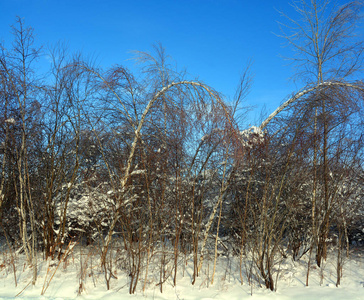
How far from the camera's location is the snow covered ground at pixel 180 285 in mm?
4914

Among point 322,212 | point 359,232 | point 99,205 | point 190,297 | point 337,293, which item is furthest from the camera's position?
point 359,232

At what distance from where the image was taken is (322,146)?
6.90m

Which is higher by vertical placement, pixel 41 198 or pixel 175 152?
pixel 175 152

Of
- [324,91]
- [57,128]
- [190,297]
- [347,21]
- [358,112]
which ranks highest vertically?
[347,21]

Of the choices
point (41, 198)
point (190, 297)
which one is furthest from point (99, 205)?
point (190, 297)

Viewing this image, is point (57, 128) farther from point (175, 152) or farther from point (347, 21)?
point (347, 21)

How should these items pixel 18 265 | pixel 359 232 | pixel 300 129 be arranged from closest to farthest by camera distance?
pixel 300 129, pixel 18 265, pixel 359 232

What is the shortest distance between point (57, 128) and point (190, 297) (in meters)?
4.28

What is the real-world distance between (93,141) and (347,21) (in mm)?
6967

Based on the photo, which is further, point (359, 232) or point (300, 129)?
point (359, 232)

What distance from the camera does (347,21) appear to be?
749 cm

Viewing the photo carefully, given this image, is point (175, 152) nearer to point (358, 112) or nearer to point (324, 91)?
point (324, 91)

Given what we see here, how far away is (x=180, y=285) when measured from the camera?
5297 mm

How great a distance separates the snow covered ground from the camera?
A: 4914 millimetres
